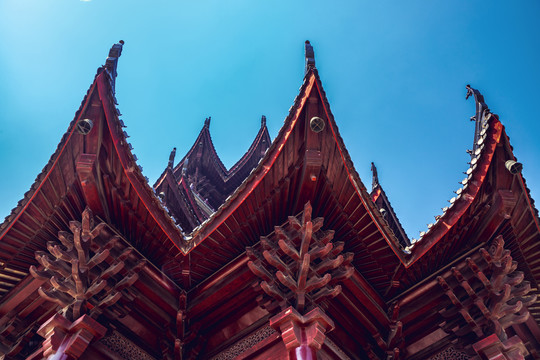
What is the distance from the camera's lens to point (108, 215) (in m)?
6.14

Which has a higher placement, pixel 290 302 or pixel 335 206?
pixel 335 206

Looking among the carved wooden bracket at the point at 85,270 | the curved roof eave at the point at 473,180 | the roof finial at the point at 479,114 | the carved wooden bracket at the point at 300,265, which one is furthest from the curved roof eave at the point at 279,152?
the roof finial at the point at 479,114

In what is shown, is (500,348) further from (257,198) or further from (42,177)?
(42,177)

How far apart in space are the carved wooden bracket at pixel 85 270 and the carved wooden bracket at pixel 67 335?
0.56 ft

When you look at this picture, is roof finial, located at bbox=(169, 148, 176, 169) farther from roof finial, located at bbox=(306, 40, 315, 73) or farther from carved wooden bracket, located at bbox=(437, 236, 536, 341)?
carved wooden bracket, located at bbox=(437, 236, 536, 341)

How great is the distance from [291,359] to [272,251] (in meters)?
1.36

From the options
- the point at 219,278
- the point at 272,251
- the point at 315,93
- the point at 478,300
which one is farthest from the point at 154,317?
the point at 478,300

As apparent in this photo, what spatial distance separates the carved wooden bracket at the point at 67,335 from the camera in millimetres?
5031

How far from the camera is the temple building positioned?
5598mm

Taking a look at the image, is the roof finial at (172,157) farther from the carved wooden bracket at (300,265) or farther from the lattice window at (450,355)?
the lattice window at (450,355)

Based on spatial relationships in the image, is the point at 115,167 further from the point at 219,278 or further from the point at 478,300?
the point at 478,300

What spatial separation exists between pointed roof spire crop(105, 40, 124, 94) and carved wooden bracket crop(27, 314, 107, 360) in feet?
9.47

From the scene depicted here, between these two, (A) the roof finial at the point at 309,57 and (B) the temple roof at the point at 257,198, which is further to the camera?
(A) the roof finial at the point at 309,57

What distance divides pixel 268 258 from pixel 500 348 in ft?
9.53
